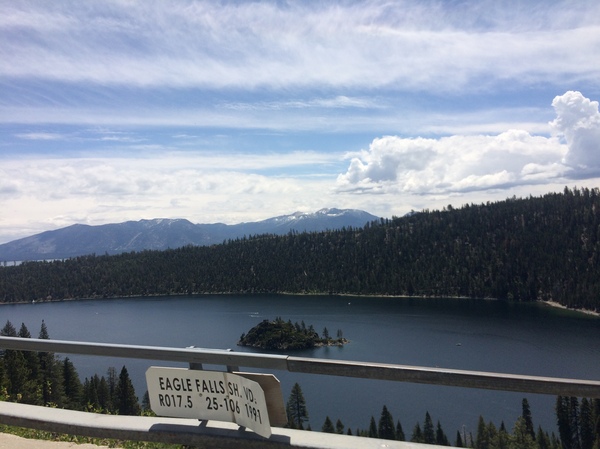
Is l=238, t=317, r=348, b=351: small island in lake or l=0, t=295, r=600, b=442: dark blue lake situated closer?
l=0, t=295, r=600, b=442: dark blue lake

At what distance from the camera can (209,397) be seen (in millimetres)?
6121

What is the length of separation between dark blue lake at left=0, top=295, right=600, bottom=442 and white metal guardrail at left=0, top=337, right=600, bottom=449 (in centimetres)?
4914

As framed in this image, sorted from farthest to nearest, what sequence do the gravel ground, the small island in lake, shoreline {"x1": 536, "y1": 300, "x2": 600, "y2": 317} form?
shoreline {"x1": 536, "y1": 300, "x2": 600, "y2": 317}
the small island in lake
the gravel ground

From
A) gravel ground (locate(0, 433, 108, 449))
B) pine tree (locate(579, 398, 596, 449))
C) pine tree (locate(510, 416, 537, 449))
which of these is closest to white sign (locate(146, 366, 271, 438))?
gravel ground (locate(0, 433, 108, 449))

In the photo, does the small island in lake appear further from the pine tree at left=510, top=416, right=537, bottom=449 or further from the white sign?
the white sign

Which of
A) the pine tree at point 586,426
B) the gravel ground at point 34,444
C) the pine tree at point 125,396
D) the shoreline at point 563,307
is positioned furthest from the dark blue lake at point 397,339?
the gravel ground at point 34,444

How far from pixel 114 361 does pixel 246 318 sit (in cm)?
5671

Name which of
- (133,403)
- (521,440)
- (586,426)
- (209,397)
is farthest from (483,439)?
(133,403)

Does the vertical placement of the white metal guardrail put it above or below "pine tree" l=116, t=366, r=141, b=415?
above

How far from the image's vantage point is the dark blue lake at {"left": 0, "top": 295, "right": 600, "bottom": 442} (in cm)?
6353

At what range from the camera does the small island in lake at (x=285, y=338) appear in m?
111

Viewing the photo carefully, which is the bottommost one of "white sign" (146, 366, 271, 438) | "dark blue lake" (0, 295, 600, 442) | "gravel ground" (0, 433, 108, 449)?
"dark blue lake" (0, 295, 600, 442)

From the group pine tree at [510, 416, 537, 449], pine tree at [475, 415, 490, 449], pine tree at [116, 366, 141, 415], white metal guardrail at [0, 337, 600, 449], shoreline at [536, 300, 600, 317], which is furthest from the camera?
shoreline at [536, 300, 600, 317]

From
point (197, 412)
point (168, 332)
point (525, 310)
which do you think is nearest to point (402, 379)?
point (197, 412)
